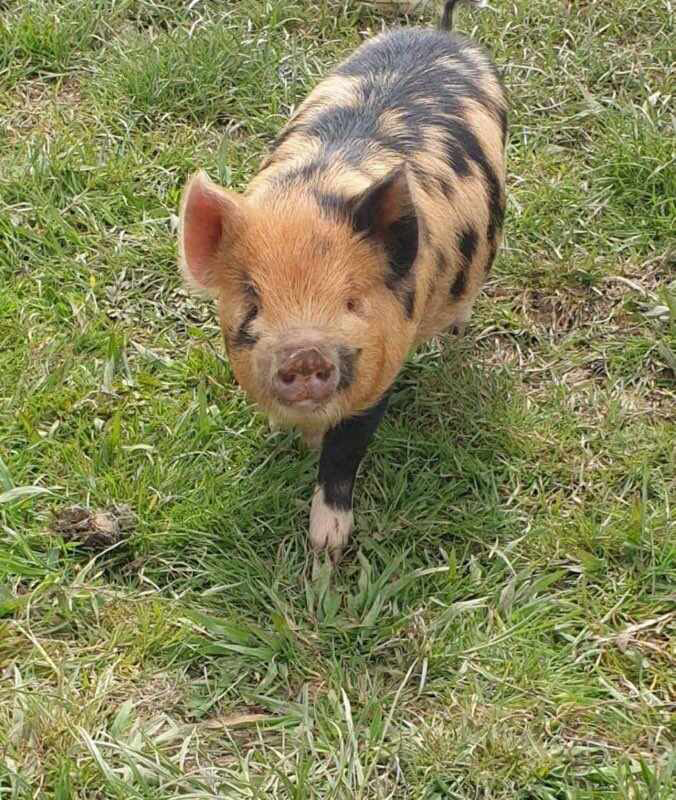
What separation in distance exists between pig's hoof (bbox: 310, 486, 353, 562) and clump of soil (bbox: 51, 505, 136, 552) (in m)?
0.63

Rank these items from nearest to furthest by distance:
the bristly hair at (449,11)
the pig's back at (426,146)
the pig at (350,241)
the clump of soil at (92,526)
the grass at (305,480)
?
the pig at (350,241), the grass at (305,480), the pig's back at (426,146), the clump of soil at (92,526), the bristly hair at (449,11)

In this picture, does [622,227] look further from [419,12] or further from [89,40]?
[89,40]

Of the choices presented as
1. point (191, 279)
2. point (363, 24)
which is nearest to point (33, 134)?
point (363, 24)

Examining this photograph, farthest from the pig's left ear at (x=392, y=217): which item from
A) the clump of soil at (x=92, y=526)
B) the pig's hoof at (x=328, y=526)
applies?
the clump of soil at (x=92, y=526)

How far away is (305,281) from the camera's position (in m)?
3.37

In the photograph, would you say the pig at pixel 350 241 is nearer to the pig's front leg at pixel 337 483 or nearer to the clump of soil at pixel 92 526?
the pig's front leg at pixel 337 483

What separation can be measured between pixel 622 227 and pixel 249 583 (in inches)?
97.2

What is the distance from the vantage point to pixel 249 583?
3.93 meters

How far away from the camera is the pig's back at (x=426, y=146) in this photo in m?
3.86

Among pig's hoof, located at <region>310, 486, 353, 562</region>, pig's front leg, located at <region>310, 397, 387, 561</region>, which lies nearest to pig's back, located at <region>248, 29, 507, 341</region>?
pig's front leg, located at <region>310, 397, 387, 561</region>

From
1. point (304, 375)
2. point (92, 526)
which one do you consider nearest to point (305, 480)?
point (92, 526)

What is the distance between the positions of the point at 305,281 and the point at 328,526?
1006mm

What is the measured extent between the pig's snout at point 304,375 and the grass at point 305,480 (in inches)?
34.1

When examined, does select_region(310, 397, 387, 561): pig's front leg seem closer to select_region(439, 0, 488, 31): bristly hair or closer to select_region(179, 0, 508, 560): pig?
select_region(179, 0, 508, 560): pig
